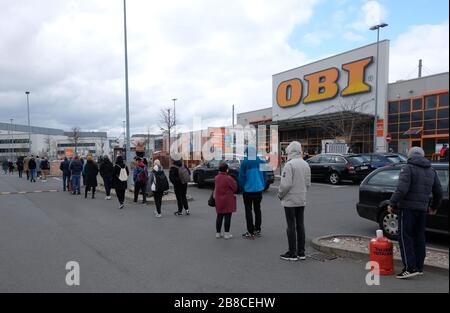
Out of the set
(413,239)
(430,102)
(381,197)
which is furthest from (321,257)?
(430,102)

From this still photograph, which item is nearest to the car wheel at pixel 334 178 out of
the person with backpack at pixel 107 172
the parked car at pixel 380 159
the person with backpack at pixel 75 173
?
the parked car at pixel 380 159

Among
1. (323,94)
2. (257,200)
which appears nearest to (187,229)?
(257,200)

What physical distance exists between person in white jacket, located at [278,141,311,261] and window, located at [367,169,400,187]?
238 cm

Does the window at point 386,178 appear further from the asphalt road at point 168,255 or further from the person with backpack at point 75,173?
the person with backpack at point 75,173

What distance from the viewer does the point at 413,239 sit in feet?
15.9

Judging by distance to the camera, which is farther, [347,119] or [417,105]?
[347,119]

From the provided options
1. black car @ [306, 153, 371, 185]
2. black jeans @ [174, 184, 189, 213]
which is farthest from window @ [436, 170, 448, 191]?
black car @ [306, 153, 371, 185]

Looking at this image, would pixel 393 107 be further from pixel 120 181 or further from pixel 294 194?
pixel 294 194

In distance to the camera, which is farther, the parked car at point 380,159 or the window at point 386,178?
the parked car at point 380,159

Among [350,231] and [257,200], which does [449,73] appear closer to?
[257,200]

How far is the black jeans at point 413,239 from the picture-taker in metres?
4.79

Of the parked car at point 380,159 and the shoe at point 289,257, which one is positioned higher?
the parked car at point 380,159

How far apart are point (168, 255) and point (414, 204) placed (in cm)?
368
